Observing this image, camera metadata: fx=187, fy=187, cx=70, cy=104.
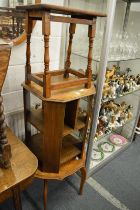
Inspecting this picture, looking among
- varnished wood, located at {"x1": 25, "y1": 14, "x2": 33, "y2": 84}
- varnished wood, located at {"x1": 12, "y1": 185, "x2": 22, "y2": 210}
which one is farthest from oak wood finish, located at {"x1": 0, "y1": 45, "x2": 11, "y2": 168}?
varnished wood, located at {"x1": 25, "y1": 14, "x2": 33, "y2": 84}

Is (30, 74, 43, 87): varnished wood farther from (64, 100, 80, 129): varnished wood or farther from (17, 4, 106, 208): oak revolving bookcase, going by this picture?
(64, 100, 80, 129): varnished wood

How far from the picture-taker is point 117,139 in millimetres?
2348

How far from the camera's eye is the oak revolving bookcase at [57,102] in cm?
96

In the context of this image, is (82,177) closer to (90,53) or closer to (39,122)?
(39,122)

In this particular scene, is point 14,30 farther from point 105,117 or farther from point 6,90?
point 105,117

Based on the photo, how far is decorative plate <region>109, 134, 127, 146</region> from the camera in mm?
2282

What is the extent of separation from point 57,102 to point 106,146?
1370mm

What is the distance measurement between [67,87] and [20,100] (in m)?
0.54

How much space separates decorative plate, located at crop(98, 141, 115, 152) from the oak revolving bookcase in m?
0.67

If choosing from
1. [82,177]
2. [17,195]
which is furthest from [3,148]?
[82,177]

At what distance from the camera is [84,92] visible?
3.76 feet

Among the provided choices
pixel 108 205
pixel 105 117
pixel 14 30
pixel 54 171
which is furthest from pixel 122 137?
pixel 14 30

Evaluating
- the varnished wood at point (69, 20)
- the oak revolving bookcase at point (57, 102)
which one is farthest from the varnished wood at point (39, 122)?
the varnished wood at point (69, 20)

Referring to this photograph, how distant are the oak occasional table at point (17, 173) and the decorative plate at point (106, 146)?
129 cm
